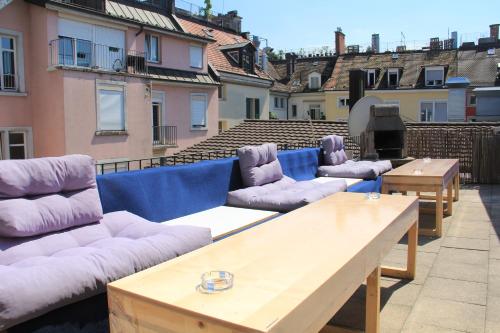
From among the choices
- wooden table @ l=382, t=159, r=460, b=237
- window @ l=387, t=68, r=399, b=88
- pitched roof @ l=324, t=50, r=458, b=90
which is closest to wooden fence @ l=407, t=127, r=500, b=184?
wooden table @ l=382, t=159, r=460, b=237

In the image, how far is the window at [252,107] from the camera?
1042 inches

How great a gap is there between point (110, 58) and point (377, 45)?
29146 millimetres

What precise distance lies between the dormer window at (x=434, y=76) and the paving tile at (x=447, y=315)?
28495mm

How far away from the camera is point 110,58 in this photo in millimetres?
16891

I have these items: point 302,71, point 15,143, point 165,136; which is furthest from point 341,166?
point 302,71

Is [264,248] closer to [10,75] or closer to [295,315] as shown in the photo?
[295,315]

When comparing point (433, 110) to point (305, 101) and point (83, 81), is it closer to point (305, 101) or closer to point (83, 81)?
point (305, 101)

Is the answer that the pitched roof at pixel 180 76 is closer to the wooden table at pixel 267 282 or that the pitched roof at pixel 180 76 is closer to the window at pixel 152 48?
the window at pixel 152 48

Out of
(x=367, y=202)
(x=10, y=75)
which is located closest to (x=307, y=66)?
(x=10, y=75)

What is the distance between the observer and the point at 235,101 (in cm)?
2527

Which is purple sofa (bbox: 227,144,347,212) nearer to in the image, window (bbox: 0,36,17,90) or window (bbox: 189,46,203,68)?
window (bbox: 0,36,17,90)

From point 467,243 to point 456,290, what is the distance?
1.52 metres

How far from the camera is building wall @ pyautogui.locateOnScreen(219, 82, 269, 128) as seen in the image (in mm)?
24731

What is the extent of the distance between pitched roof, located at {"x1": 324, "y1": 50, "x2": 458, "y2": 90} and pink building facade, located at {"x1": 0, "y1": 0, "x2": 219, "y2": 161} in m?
15.5
